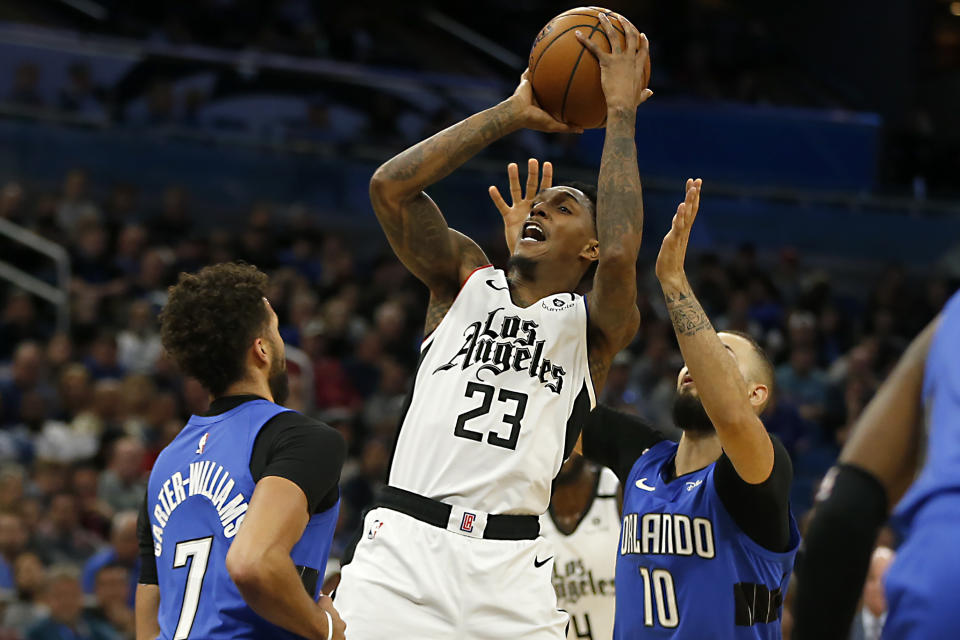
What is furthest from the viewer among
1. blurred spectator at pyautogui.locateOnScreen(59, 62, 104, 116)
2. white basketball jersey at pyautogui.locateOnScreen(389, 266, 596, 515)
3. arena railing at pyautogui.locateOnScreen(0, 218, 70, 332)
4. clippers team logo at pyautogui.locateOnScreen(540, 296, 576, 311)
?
blurred spectator at pyautogui.locateOnScreen(59, 62, 104, 116)

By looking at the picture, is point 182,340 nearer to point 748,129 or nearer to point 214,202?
point 214,202

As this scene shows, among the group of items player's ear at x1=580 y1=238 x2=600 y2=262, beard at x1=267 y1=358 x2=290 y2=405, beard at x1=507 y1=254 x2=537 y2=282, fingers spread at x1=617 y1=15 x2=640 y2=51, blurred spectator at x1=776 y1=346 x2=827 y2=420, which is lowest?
beard at x1=267 y1=358 x2=290 y2=405

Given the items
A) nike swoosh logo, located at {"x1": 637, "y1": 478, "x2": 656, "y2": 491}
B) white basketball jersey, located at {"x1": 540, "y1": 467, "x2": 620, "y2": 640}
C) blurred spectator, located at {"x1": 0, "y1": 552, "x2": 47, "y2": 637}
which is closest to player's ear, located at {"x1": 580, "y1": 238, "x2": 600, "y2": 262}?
nike swoosh logo, located at {"x1": 637, "y1": 478, "x2": 656, "y2": 491}

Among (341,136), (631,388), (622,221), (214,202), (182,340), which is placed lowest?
(182,340)

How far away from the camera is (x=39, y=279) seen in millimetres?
11578

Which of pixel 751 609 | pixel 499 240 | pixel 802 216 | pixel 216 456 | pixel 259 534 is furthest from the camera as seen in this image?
pixel 802 216

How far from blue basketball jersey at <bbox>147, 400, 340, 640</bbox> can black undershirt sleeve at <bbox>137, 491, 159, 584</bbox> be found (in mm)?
115

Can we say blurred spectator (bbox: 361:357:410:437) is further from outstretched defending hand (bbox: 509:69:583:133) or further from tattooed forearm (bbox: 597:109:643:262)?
tattooed forearm (bbox: 597:109:643:262)

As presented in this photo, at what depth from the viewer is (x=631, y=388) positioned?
11.7m

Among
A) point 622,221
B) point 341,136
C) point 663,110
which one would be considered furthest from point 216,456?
point 663,110

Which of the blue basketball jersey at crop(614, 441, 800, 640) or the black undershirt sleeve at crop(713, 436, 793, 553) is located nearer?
the black undershirt sleeve at crop(713, 436, 793, 553)

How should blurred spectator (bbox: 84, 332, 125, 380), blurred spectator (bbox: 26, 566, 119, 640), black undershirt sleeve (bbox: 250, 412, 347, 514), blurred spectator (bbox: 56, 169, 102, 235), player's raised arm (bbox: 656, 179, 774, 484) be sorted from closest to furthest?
black undershirt sleeve (bbox: 250, 412, 347, 514)
player's raised arm (bbox: 656, 179, 774, 484)
blurred spectator (bbox: 26, 566, 119, 640)
blurred spectator (bbox: 84, 332, 125, 380)
blurred spectator (bbox: 56, 169, 102, 235)

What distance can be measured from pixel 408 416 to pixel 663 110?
38.9ft

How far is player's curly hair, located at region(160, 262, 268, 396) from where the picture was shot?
3301 mm
